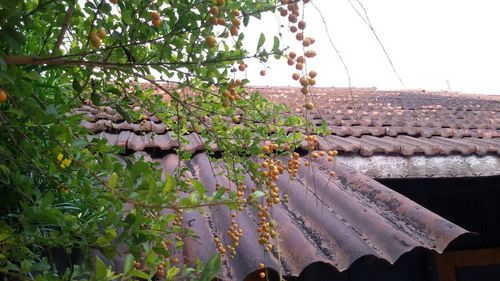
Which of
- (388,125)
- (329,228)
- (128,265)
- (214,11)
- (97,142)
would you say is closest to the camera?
(128,265)

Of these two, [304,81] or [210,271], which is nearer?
[210,271]

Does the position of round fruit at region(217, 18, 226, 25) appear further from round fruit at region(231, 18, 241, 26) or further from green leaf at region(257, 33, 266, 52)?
green leaf at region(257, 33, 266, 52)

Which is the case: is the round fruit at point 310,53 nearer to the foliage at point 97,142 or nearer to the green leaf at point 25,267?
the foliage at point 97,142

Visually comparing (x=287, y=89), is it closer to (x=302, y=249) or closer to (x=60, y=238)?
(x=302, y=249)

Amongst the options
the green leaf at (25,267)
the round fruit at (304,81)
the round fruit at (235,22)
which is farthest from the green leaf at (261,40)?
the green leaf at (25,267)

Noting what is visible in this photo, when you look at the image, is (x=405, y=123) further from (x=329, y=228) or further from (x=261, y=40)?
(x=261, y=40)

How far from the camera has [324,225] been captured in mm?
2104

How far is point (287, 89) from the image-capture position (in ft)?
20.8

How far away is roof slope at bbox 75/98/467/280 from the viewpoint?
182 centimetres

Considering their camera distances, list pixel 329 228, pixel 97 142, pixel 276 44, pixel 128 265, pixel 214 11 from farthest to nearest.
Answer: pixel 329 228, pixel 97 142, pixel 276 44, pixel 214 11, pixel 128 265

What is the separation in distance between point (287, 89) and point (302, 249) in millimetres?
4626

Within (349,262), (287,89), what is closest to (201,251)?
(349,262)

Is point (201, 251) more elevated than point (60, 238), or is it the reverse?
point (60, 238)

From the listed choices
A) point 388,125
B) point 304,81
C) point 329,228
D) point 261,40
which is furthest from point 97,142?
point 388,125
